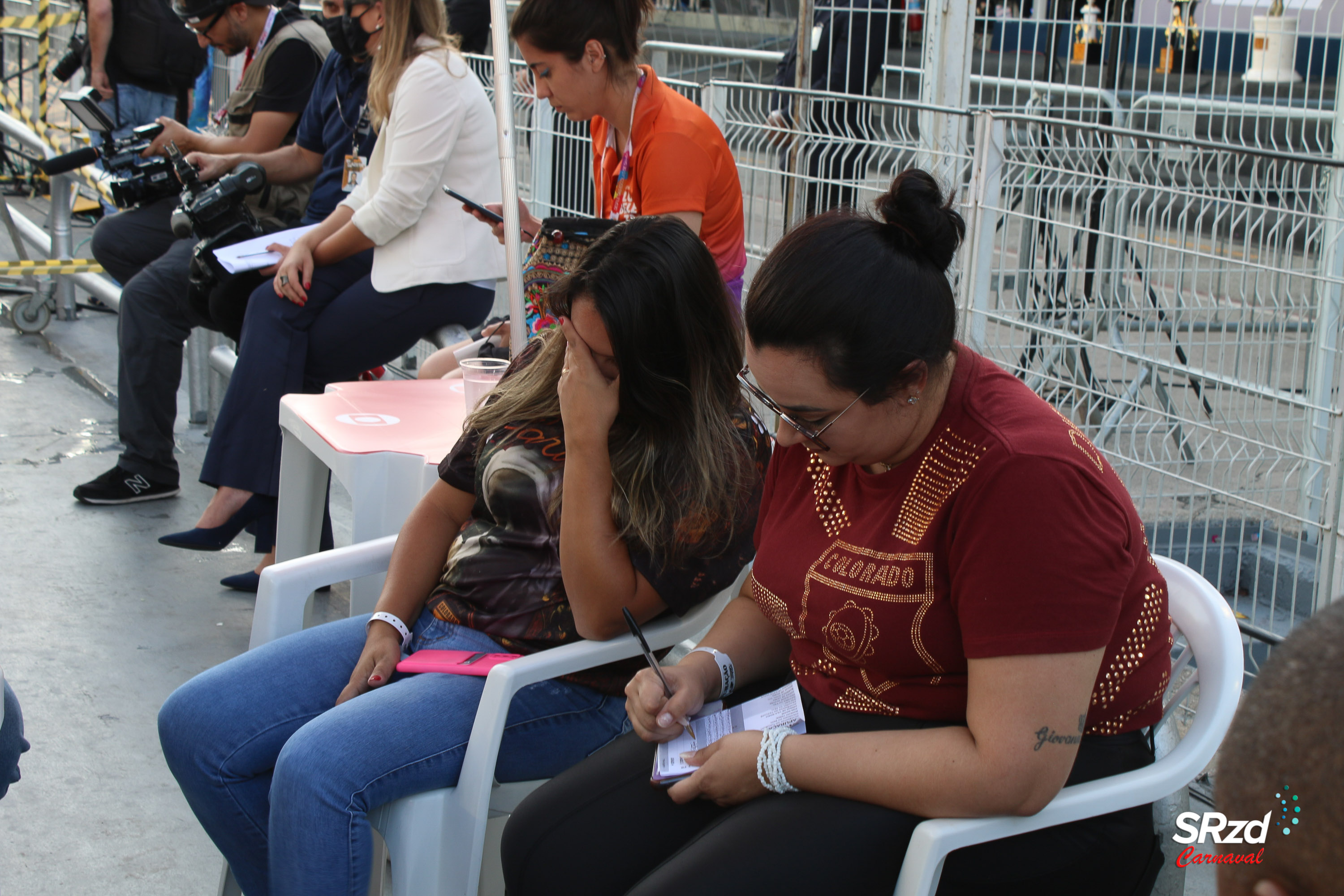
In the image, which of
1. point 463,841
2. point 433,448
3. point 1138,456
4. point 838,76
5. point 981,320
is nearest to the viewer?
point 463,841

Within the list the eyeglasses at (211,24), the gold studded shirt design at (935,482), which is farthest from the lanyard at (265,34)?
the gold studded shirt design at (935,482)

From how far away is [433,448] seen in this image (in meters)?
2.50

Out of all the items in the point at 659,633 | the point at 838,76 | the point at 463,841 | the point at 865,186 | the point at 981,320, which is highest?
the point at 838,76

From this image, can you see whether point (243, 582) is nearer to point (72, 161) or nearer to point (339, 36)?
point (339, 36)

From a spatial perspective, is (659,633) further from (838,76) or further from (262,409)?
(838,76)

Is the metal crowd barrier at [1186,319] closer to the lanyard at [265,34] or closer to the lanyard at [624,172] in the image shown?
the lanyard at [624,172]

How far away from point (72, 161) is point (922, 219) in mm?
4252

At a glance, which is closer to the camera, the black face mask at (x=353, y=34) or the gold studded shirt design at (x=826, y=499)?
the gold studded shirt design at (x=826, y=499)

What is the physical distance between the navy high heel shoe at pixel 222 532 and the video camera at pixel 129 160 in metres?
1.45

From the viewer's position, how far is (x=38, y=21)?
8094 mm

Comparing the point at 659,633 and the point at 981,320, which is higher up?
the point at 981,320

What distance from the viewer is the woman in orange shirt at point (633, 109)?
2652mm

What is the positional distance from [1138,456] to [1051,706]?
4.96 feet

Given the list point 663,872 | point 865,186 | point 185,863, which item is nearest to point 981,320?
point 865,186
